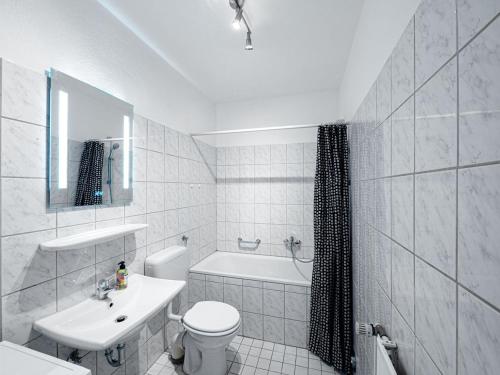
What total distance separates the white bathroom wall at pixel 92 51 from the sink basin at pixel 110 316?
48.5 inches

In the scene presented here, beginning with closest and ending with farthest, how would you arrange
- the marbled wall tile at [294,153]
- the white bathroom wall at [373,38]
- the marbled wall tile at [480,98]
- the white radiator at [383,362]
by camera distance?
the marbled wall tile at [480,98] < the white radiator at [383,362] < the white bathroom wall at [373,38] < the marbled wall tile at [294,153]

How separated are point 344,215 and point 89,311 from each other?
1.81 m

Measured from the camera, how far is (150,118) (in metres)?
1.86

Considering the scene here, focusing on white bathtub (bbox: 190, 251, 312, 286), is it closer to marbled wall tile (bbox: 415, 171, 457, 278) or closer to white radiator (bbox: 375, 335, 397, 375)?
white radiator (bbox: 375, 335, 397, 375)

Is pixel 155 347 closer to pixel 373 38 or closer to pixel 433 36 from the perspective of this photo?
pixel 433 36

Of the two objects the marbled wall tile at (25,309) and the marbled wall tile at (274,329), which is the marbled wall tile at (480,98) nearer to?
the marbled wall tile at (25,309)

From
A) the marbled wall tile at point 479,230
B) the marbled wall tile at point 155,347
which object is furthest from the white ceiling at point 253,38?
the marbled wall tile at point 155,347

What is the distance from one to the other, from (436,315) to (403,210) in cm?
34

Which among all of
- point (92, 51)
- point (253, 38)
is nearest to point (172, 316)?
point (92, 51)

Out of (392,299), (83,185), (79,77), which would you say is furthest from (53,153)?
(392,299)

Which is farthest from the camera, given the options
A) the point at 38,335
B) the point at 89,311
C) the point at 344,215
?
the point at 344,215

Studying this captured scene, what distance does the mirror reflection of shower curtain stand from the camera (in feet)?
4.20

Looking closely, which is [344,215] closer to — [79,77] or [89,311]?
[89,311]

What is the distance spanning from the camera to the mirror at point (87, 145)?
1.15 meters
